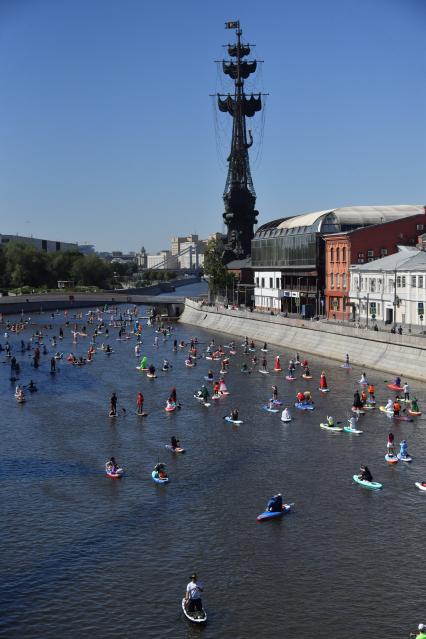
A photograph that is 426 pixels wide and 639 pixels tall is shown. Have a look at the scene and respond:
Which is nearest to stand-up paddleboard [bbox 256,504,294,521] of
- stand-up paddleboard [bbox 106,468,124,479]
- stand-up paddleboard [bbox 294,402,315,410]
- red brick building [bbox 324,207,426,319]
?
stand-up paddleboard [bbox 106,468,124,479]

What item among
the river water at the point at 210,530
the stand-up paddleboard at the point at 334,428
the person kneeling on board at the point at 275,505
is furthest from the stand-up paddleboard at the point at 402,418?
the person kneeling on board at the point at 275,505

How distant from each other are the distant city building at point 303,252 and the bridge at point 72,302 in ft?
100

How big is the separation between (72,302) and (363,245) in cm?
9790

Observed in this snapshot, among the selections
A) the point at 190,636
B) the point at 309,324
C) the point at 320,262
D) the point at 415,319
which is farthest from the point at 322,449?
the point at 320,262

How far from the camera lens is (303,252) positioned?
12762 centimetres

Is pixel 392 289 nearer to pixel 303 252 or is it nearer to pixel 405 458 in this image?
pixel 303 252

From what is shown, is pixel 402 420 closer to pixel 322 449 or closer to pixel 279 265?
pixel 322 449

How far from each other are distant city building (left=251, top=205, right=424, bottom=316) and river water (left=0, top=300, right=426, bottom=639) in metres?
60.7

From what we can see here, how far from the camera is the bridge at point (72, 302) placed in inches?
6929

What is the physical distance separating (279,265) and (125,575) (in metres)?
108

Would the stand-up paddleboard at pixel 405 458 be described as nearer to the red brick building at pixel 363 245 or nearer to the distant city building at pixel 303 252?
the red brick building at pixel 363 245

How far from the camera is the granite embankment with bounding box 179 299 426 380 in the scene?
7606 cm

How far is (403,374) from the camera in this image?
76.2 metres

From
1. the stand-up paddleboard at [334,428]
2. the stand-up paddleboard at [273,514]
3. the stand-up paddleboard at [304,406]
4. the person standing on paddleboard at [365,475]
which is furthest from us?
the stand-up paddleboard at [304,406]
